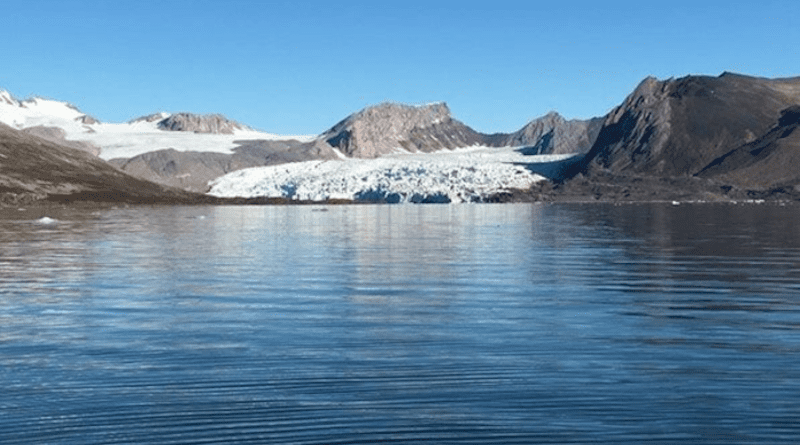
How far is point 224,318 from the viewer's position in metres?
22.1

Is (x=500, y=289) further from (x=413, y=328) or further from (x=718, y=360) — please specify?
(x=718, y=360)

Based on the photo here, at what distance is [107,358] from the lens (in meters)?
17.0

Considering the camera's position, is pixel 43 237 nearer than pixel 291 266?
No

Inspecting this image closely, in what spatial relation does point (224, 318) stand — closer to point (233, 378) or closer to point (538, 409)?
point (233, 378)

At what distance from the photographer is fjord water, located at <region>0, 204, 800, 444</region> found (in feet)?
41.3

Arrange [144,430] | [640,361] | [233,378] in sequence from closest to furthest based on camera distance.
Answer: [144,430] → [233,378] → [640,361]

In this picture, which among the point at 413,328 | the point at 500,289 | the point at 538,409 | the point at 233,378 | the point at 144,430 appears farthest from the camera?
the point at 500,289

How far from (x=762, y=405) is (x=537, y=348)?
5172 millimetres

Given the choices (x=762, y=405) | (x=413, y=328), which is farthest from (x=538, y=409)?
(x=413, y=328)

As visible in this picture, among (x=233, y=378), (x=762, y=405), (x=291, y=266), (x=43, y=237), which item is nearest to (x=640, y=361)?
(x=762, y=405)

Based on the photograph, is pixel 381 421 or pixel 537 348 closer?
pixel 381 421

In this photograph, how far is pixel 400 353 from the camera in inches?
690

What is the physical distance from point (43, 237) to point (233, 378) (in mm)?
44278

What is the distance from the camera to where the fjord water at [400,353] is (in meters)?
12.6
